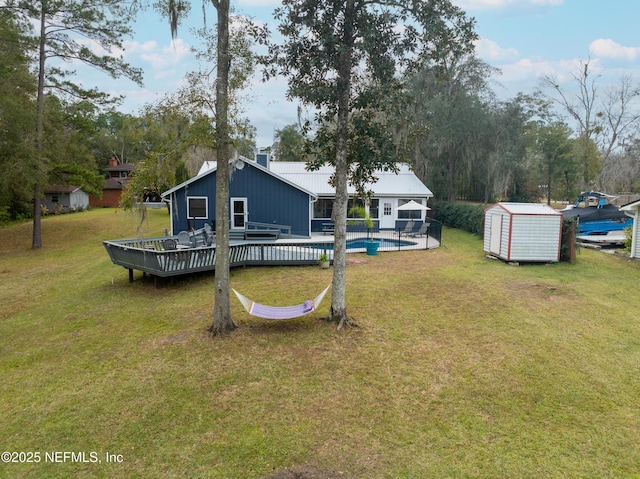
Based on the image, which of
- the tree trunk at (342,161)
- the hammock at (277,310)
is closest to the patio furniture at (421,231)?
the tree trunk at (342,161)

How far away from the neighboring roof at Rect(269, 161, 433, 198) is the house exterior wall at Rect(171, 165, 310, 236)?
2.89 m

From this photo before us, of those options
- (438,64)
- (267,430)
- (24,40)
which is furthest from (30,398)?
(24,40)

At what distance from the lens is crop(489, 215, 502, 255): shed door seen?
1373 centimetres

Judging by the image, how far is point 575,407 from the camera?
486cm

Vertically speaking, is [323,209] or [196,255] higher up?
[323,209]

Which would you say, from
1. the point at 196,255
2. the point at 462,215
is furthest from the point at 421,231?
the point at 196,255

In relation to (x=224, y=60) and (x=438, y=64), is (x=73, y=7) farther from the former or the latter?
(x=438, y=64)

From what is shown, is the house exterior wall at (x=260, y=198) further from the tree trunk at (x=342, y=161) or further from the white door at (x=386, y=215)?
the tree trunk at (x=342, y=161)

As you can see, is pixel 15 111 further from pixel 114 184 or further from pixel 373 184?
pixel 114 184

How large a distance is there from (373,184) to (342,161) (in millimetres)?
14593

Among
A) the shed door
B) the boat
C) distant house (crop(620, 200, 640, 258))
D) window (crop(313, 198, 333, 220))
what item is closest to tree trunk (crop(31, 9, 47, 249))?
window (crop(313, 198, 333, 220))

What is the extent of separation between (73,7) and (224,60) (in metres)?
14.2

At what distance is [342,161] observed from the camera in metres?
7.23

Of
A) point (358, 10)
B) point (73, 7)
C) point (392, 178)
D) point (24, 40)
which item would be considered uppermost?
point (73, 7)
